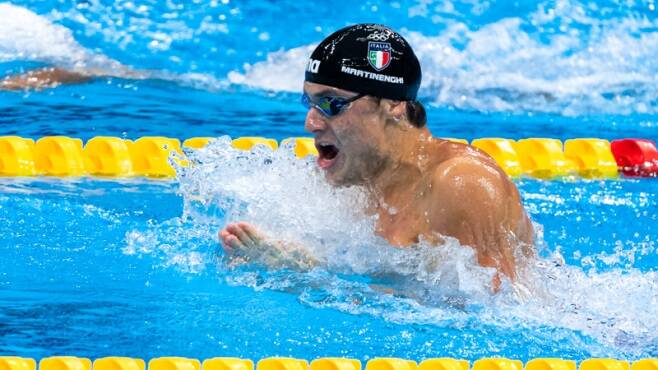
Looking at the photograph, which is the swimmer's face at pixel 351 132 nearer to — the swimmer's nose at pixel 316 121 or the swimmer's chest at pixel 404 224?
the swimmer's nose at pixel 316 121

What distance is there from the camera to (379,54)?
336 cm

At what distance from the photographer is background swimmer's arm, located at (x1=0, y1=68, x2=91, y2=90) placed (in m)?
7.40

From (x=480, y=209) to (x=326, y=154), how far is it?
0.57 meters

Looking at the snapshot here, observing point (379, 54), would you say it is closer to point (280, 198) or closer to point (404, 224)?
point (404, 224)

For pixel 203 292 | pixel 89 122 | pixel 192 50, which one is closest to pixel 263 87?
pixel 192 50

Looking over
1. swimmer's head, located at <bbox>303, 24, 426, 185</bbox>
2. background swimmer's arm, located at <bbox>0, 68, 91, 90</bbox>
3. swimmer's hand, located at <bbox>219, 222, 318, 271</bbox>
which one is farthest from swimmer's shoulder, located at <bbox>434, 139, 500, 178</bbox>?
background swimmer's arm, located at <bbox>0, 68, 91, 90</bbox>

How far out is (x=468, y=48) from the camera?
8.60 meters

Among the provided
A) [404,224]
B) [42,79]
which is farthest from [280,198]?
[42,79]

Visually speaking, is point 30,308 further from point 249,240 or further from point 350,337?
point 350,337

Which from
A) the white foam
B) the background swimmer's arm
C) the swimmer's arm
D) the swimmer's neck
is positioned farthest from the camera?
the background swimmer's arm

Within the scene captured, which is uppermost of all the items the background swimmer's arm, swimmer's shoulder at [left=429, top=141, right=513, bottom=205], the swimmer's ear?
the background swimmer's arm

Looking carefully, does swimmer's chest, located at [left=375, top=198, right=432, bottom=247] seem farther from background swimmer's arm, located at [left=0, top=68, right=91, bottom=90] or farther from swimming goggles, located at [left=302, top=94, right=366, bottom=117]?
background swimmer's arm, located at [left=0, top=68, right=91, bottom=90]

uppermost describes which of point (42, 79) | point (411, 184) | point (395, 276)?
point (42, 79)

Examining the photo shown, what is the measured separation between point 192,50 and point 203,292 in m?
4.95
